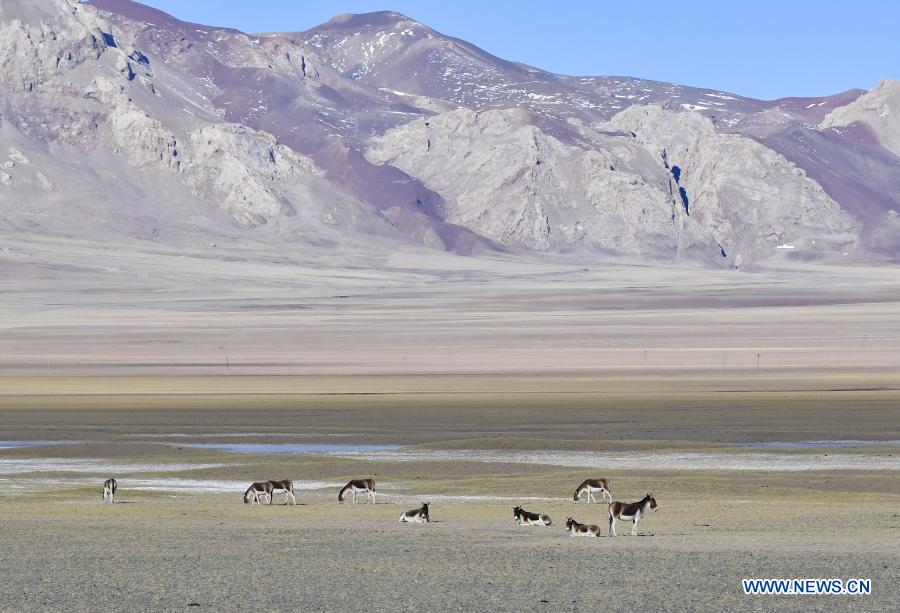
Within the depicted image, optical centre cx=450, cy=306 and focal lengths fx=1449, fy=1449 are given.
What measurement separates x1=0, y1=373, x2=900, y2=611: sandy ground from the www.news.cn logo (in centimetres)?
16

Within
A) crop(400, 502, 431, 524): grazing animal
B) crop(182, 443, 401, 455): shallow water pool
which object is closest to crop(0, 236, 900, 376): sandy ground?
crop(182, 443, 401, 455): shallow water pool

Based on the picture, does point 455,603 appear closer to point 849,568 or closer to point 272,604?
point 272,604

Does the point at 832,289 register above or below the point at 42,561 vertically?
above

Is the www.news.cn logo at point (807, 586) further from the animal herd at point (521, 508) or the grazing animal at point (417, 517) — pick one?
the grazing animal at point (417, 517)

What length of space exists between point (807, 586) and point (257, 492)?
1243 centimetres

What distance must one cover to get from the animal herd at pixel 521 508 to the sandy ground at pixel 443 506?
1.05 ft

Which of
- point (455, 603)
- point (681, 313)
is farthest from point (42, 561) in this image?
point (681, 313)

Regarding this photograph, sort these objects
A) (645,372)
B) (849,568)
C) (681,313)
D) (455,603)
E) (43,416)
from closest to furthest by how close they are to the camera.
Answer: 1. (455,603)
2. (849,568)
3. (43,416)
4. (645,372)
5. (681,313)

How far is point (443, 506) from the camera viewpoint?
2503cm

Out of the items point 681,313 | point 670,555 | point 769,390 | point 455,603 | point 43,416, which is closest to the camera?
point 455,603

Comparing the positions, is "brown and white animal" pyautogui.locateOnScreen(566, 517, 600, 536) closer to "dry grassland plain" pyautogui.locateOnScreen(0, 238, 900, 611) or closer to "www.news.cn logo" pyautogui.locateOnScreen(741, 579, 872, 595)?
"dry grassland plain" pyautogui.locateOnScreen(0, 238, 900, 611)

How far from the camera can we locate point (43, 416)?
158 feet

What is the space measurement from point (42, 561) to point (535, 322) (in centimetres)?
10313

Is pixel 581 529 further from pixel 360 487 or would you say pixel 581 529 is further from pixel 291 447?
pixel 291 447
